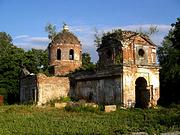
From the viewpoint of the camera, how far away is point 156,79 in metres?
29.8

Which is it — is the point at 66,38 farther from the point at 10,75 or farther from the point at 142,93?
the point at 10,75

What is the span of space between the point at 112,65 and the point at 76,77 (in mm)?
4546

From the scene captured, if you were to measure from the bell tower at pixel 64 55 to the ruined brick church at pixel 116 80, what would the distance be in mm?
1668

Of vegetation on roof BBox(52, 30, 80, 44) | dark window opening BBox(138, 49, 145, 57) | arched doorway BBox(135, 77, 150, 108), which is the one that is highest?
vegetation on roof BBox(52, 30, 80, 44)

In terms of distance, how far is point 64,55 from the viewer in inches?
1361

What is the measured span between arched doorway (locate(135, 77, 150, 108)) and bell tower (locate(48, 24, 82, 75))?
6958 millimetres

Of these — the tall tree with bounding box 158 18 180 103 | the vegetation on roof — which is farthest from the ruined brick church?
the vegetation on roof

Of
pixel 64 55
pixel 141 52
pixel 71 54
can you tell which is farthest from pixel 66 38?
pixel 141 52

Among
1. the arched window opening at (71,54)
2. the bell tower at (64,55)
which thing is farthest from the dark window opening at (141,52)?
the arched window opening at (71,54)

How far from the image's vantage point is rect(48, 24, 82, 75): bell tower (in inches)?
1362

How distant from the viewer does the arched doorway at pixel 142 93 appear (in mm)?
29875

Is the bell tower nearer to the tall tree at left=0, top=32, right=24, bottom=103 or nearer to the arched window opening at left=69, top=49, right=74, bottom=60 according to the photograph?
the arched window opening at left=69, top=49, right=74, bottom=60

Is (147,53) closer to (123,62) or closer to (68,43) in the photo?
(123,62)

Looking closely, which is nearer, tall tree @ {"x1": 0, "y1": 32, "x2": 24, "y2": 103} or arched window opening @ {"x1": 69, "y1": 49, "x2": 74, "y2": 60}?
arched window opening @ {"x1": 69, "y1": 49, "x2": 74, "y2": 60}
